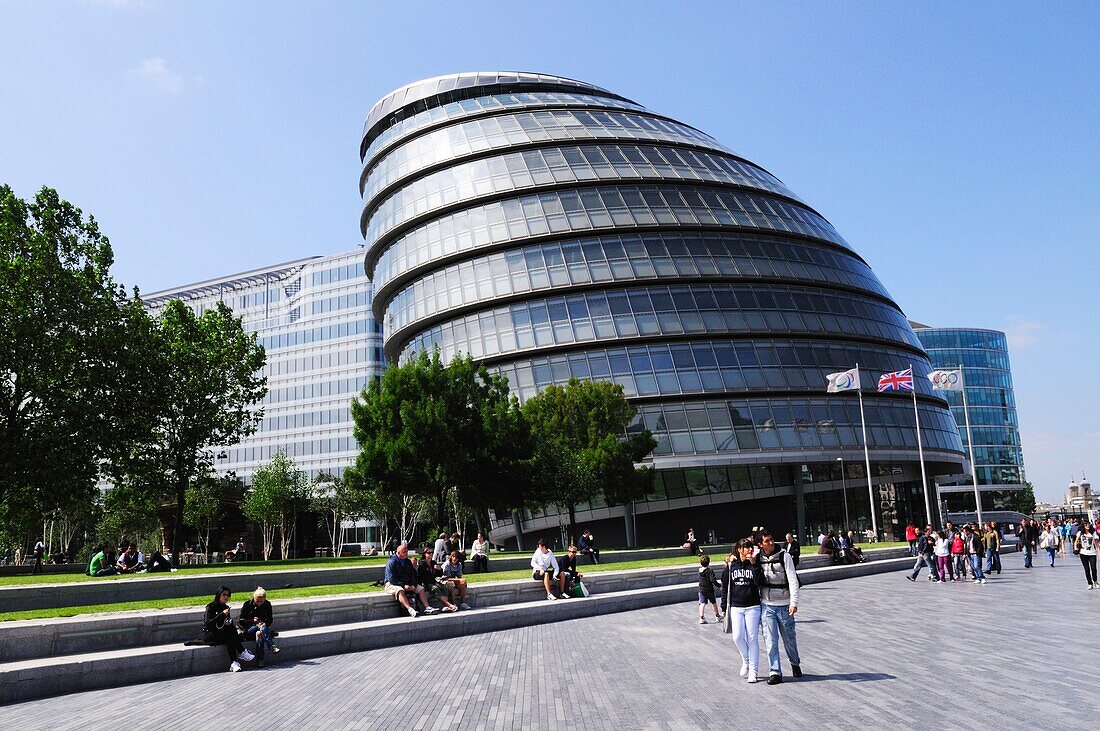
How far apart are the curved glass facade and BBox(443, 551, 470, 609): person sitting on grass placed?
149930 mm

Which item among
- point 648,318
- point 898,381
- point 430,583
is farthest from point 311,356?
point 430,583

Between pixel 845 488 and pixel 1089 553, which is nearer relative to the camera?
pixel 1089 553

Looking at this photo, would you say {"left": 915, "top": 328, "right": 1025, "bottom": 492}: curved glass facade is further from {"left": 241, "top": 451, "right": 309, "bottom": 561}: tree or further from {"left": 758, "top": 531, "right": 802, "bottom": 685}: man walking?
{"left": 758, "top": 531, "right": 802, "bottom": 685}: man walking

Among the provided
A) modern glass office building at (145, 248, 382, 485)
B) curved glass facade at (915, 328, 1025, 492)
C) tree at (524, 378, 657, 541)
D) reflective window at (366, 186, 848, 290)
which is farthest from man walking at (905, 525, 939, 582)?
curved glass facade at (915, 328, 1025, 492)

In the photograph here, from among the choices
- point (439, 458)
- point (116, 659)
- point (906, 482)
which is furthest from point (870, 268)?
point (116, 659)

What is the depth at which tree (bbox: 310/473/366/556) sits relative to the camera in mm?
83125

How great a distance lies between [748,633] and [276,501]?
74.9 meters

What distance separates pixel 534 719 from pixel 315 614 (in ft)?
29.9

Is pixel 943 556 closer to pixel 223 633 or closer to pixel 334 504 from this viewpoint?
pixel 223 633

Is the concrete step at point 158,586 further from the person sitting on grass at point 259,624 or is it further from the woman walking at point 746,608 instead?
the woman walking at point 746,608

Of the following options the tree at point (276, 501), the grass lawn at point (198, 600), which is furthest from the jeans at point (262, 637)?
the tree at point (276, 501)

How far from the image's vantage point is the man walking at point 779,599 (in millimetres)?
11422

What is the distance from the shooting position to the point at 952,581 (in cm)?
2884

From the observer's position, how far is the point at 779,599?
1171 cm
